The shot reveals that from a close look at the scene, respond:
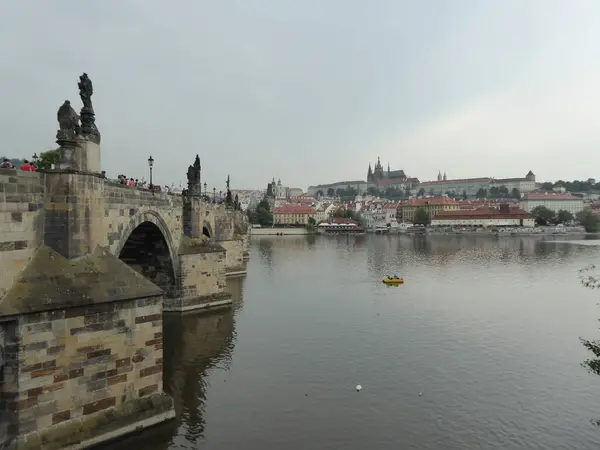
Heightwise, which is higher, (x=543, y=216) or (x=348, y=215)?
(x=348, y=215)

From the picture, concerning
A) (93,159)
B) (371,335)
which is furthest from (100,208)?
(371,335)

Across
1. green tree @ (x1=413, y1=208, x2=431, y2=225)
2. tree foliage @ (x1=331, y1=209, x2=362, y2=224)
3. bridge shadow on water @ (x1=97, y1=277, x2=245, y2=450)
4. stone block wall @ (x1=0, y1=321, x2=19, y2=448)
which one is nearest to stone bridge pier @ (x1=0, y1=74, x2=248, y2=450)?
stone block wall @ (x1=0, y1=321, x2=19, y2=448)

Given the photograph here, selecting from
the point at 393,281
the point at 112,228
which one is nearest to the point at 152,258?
the point at 112,228

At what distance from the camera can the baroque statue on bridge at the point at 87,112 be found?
38.8 feet

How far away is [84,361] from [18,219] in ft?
10.4

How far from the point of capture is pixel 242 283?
34.4 meters

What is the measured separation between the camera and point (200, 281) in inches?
929

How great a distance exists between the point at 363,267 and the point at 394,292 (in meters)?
15.2

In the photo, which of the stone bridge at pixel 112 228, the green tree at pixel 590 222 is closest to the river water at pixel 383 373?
the stone bridge at pixel 112 228

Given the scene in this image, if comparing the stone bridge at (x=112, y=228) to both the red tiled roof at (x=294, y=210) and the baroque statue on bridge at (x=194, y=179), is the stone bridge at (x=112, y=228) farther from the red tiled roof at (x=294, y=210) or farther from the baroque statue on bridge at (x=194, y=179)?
the red tiled roof at (x=294, y=210)

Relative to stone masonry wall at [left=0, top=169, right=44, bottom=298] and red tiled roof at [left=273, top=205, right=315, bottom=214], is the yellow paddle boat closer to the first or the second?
stone masonry wall at [left=0, top=169, right=44, bottom=298]

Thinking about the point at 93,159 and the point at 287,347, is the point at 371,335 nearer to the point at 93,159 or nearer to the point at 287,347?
the point at 287,347

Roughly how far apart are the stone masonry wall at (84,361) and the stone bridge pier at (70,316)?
0.02 meters

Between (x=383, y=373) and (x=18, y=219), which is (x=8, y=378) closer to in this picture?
(x=18, y=219)
